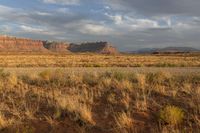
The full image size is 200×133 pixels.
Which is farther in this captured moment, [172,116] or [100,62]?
[100,62]

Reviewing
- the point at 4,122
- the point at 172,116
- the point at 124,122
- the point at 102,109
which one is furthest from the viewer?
the point at 102,109

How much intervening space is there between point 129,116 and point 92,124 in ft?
3.41

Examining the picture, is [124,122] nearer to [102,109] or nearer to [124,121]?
[124,121]

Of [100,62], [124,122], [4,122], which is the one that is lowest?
[100,62]

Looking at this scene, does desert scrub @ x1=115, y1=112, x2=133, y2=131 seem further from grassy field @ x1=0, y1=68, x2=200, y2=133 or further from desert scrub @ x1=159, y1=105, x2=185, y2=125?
desert scrub @ x1=159, y1=105, x2=185, y2=125

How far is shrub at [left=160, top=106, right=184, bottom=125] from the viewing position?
963 cm

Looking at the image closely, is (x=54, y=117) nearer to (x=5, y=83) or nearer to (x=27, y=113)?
(x=27, y=113)

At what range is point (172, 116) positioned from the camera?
9.64 meters

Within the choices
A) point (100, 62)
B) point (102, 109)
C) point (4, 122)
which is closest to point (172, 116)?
point (102, 109)

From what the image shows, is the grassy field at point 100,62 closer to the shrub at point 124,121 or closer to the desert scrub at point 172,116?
the desert scrub at point 172,116

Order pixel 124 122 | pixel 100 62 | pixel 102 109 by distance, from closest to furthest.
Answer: pixel 124 122 < pixel 102 109 < pixel 100 62

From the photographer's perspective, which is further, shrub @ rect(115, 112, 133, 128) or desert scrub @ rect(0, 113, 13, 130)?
desert scrub @ rect(0, 113, 13, 130)

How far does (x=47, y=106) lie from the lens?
12156 millimetres

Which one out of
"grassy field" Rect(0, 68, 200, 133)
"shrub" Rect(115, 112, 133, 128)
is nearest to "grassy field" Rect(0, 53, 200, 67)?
"grassy field" Rect(0, 68, 200, 133)
